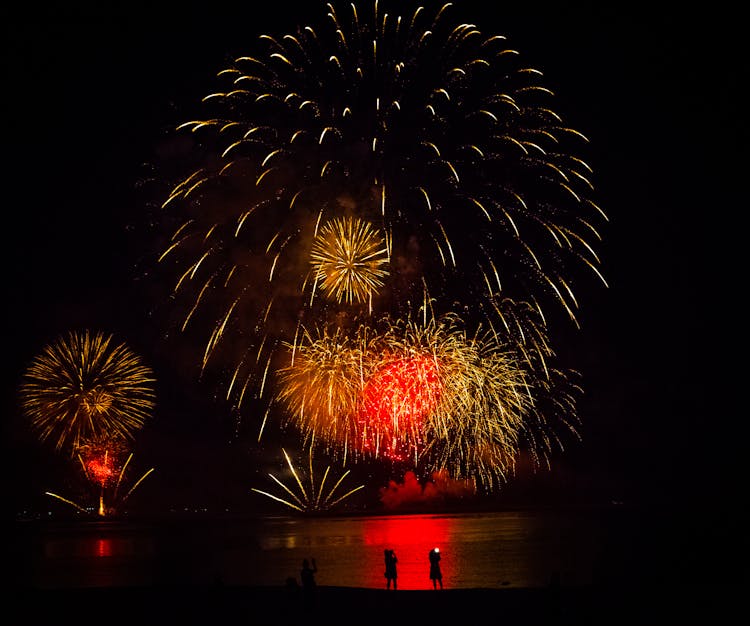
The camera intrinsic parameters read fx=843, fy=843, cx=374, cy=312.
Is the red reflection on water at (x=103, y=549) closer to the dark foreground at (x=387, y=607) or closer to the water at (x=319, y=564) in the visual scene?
the water at (x=319, y=564)

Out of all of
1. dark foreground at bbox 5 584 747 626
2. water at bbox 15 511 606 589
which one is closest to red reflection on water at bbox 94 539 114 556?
water at bbox 15 511 606 589

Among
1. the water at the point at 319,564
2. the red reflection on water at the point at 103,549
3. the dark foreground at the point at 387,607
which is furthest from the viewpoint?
the red reflection on water at the point at 103,549

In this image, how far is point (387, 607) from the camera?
2402 centimetres

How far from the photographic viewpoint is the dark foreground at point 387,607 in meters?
21.6

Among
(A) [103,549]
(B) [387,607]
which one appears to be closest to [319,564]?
(B) [387,607]

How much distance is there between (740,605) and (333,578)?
69.3ft

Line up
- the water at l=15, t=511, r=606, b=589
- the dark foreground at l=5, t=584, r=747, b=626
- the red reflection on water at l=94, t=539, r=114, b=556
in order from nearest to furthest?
the dark foreground at l=5, t=584, r=747, b=626, the water at l=15, t=511, r=606, b=589, the red reflection on water at l=94, t=539, r=114, b=556

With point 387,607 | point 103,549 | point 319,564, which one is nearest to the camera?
point 387,607

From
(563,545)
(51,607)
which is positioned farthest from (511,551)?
(51,607)

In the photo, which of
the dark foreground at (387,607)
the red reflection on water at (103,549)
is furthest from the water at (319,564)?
the dark foreground at (387,607)

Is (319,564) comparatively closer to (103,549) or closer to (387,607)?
(387,607)

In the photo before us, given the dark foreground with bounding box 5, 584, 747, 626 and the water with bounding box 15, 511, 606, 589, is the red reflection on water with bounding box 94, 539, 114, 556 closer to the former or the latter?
the water with bounding box 15, 511, 606, 589

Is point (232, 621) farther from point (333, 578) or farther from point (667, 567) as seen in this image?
point (667, 567)

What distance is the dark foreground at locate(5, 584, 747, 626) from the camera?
2164cm
